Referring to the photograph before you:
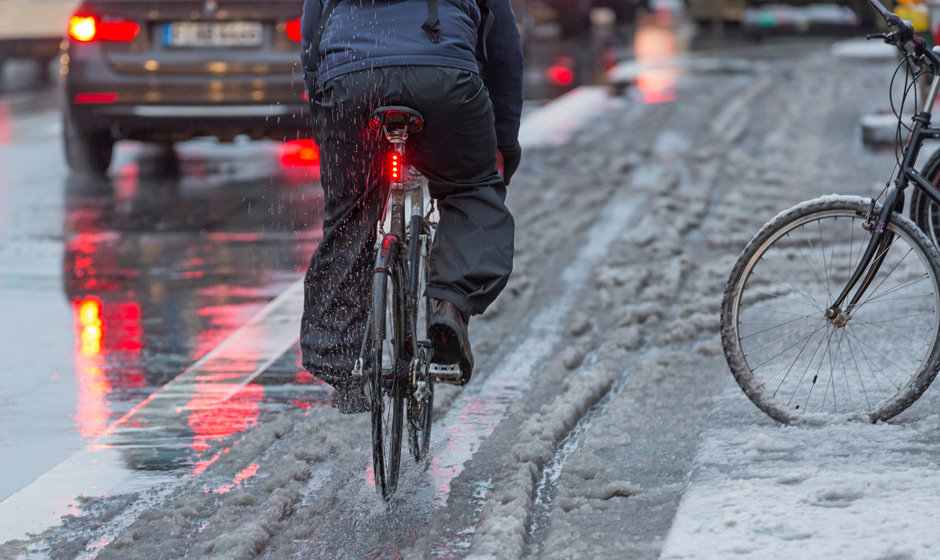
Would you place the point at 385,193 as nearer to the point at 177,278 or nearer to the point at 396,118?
the point at 396,118

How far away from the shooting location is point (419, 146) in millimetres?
3658

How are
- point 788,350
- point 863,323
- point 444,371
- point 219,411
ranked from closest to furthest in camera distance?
point 444,371 → point 863,323 → point 219,411 → point 788,350

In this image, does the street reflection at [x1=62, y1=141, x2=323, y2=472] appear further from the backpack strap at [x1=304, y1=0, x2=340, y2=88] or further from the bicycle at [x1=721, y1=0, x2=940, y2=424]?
the bicycle at [x1=721, y1=0, x2=940, y2=424]

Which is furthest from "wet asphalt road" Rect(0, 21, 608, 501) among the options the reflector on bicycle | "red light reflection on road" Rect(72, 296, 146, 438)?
the reflector on bicycle

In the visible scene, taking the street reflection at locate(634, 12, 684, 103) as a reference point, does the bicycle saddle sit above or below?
above

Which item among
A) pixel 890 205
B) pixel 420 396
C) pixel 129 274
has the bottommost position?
pixel 129 274

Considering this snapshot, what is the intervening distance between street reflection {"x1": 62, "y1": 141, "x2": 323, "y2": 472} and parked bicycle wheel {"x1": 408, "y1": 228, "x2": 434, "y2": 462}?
2.36 ft

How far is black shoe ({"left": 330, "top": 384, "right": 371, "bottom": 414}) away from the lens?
152 inches

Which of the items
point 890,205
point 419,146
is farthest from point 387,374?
point 890,205

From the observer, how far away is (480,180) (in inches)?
149

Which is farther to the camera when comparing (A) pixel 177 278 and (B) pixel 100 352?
(A) pixel 177 278

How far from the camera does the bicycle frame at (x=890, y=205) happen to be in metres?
4.06

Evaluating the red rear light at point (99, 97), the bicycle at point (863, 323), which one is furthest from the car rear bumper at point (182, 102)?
the bicycle at point (863, 323)

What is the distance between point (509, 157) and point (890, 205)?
1.14 meters
